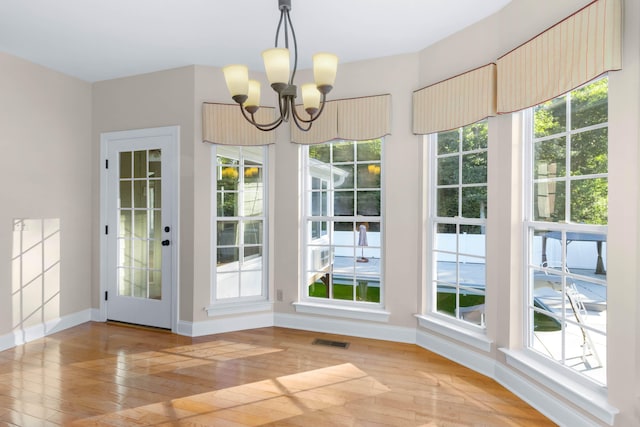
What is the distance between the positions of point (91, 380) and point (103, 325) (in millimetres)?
1543

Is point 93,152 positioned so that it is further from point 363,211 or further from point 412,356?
point 412,356

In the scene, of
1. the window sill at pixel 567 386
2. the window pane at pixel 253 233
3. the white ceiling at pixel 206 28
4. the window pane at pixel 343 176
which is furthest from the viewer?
the window pane at pixel 253 233

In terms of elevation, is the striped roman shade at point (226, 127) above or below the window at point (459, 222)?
above

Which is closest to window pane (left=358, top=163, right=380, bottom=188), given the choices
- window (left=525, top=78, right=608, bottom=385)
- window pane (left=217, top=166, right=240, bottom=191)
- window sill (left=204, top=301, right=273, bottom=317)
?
window pane (left=217, top=166, right=240, bottom=191)

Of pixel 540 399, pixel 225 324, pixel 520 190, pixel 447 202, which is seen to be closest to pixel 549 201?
pixel 520 190

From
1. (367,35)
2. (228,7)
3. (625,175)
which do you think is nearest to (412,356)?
(625,175)

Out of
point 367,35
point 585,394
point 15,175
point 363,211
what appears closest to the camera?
point 585,394

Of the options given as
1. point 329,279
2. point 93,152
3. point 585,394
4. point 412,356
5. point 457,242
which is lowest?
point 412,356

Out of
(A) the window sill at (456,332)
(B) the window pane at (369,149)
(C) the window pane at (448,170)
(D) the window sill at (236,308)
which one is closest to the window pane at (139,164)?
(D) the window sill at (236,308)

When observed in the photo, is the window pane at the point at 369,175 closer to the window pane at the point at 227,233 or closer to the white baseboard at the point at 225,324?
the window pane at the point at 227,233

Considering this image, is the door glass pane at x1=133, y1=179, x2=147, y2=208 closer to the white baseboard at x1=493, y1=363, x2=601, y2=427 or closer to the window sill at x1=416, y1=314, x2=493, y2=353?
the window sill at x1=416, y1=314, x2=493, y2=353

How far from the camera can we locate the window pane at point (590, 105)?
85.1 inches

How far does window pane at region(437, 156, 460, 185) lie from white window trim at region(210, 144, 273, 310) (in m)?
1.84

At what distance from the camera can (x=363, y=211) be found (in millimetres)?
3941
